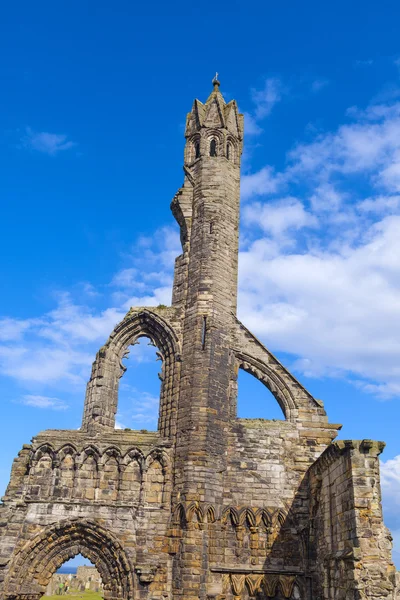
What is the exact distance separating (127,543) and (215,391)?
4523 millimetres

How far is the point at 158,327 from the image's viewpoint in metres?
17.6

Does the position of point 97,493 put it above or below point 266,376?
below

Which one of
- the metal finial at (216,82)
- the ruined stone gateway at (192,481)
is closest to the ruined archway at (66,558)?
the ruined stone gateway at (192,481)

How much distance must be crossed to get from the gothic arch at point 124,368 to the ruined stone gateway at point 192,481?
0.04 m

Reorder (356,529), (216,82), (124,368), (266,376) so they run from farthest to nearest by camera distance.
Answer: (216,82)
(124,368)
(266,376)
(356,529)

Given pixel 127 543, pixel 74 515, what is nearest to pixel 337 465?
pixel 127 543

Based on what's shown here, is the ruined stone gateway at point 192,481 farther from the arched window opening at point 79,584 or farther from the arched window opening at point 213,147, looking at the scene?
the arched window opening at point 79,584

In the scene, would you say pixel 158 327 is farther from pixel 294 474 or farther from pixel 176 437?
pixel 294 474

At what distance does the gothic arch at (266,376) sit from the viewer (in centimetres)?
1691

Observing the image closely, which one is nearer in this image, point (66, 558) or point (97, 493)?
point (66, 558)

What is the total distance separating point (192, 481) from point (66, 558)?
3885mm

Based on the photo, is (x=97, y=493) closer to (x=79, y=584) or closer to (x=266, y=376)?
(x=266, y=376)

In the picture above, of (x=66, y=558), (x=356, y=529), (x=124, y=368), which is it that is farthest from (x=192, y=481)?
(x=356, y=529)

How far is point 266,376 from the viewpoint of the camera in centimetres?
1716
